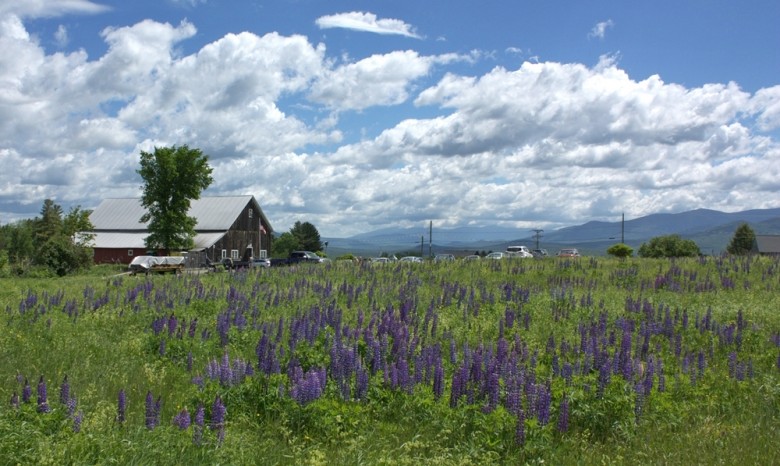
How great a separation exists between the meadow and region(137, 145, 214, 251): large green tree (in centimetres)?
4692

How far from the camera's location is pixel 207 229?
238 ft

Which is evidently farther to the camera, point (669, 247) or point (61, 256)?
point (669, 247)

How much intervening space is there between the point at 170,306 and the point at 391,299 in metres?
5.27

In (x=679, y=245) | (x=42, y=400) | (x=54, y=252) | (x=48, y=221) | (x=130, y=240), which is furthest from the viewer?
(x=679, y=245)

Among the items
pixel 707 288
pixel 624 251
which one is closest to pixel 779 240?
pixel 624 251

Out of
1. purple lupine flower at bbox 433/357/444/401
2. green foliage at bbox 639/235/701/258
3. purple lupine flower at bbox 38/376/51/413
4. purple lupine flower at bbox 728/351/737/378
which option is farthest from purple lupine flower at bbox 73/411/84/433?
green foliage at bbox 639/235/701/258

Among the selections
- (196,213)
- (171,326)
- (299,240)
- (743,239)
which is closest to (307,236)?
(299,240)

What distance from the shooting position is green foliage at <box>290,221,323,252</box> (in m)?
103

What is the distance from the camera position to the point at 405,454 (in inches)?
240

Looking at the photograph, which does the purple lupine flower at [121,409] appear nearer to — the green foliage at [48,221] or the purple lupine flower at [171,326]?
the purple lupine flower at [171,326]

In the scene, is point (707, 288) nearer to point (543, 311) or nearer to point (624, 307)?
point (624, 307)

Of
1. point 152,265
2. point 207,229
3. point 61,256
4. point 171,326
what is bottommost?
point 171,326

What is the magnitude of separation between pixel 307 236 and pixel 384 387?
3843 inches

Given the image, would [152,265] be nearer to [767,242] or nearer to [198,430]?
[198,430]
